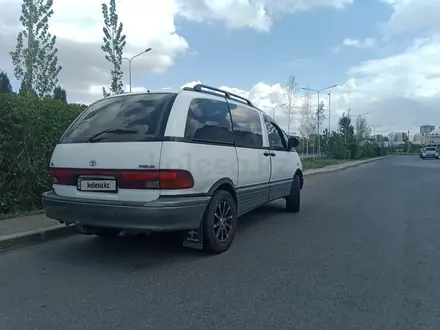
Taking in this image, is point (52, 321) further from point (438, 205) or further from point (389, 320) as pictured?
point (438, 205)

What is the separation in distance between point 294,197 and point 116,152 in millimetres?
4441

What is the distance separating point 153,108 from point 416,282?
328 cm

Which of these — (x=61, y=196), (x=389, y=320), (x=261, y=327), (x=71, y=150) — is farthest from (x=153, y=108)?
(x=389, y=320)

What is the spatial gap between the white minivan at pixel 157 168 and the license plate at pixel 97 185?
0.04 ft

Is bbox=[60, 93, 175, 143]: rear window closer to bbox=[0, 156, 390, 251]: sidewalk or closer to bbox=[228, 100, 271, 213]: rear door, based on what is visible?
bbox=[228, 100, 271, 213]: rear door

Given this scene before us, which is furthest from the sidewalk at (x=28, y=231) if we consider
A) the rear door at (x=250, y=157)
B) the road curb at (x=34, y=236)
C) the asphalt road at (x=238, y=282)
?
the rear door at (x=250, y=157)

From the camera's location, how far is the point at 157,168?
157 inches

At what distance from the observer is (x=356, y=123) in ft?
193

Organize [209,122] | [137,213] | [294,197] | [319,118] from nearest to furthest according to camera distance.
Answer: [137,213] < [209,122] < [294,197] < [319,118]

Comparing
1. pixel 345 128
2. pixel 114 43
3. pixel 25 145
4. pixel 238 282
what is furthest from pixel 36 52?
pixel 345 128

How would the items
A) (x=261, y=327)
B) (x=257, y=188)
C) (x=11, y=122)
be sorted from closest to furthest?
(x=261, y=327) → (x=257, y=188) → (x=11, y=122)

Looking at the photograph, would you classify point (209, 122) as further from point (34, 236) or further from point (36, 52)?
point (36, 52)

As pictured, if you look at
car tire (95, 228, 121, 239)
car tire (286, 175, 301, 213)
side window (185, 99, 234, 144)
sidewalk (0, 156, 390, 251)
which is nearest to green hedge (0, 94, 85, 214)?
sidewalk (0, 156, 390, 251)

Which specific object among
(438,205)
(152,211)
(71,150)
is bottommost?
(438,205)
